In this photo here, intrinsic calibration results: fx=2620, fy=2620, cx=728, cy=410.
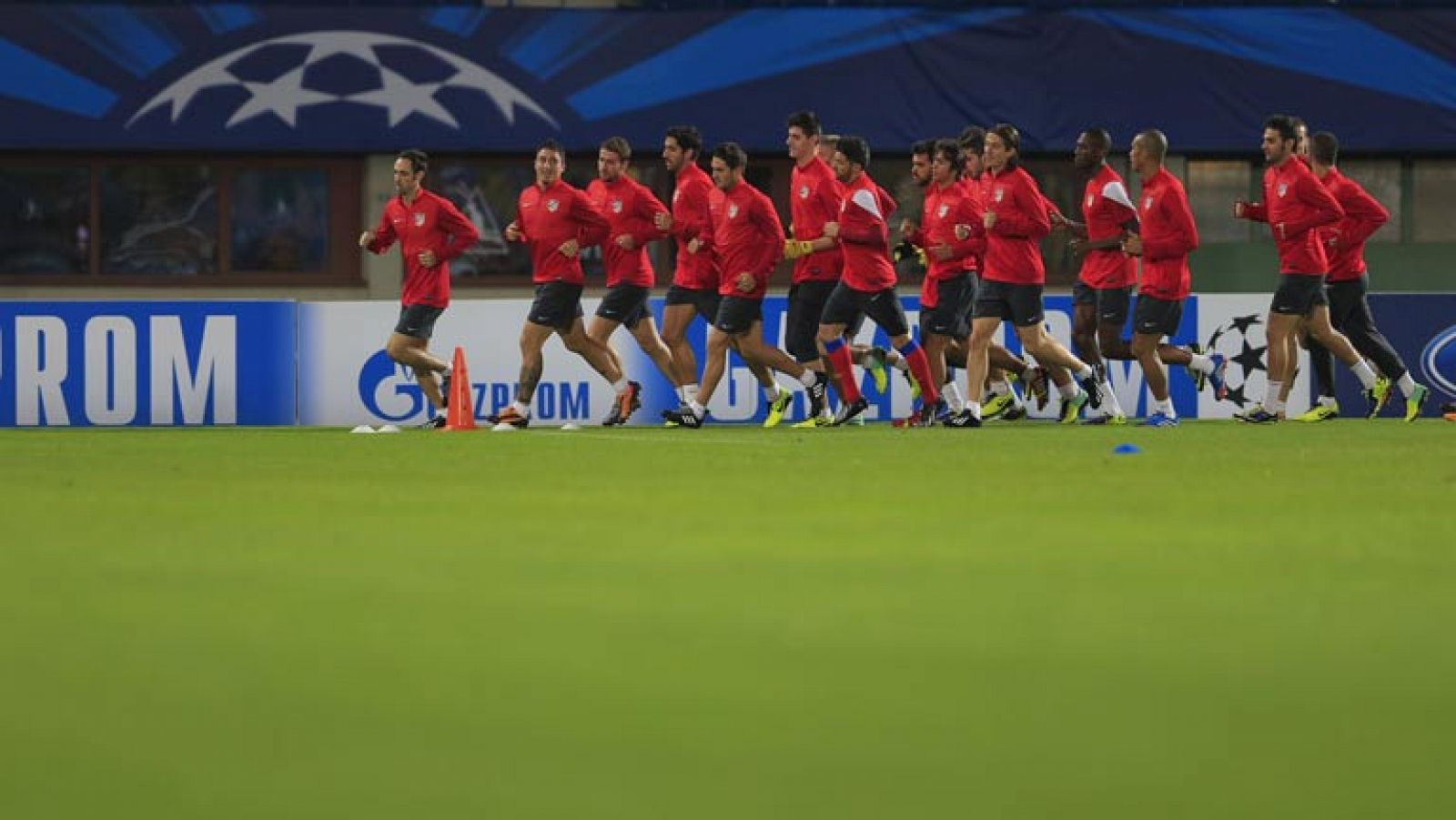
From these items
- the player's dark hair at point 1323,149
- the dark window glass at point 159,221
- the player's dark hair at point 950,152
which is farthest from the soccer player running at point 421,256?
the dark window glass at point 159,221

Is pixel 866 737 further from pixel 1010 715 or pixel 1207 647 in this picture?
pixel 1207 647

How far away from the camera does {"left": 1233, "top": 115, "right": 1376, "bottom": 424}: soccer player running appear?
19.2 meters

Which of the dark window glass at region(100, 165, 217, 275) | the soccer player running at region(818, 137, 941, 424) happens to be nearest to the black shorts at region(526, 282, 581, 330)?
the soccer player running at region(818, 137, 941, 424)

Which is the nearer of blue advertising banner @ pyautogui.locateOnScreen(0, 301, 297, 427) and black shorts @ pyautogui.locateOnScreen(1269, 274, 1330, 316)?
black shorts @ pyautogui.locateOnScreen(1269, 274, 1330, 316)

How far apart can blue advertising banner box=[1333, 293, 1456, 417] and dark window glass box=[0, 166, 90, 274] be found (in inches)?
515

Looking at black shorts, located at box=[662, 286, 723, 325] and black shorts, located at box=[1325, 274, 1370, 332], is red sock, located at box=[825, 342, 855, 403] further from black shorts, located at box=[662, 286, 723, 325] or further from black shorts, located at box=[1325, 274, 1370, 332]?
black shorts, located at box=[1325, 274, 1370, 332]

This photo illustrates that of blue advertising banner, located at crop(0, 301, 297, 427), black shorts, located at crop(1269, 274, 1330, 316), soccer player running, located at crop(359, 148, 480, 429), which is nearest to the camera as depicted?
black shorts, located at crop(1269, 274, 1330, 316)

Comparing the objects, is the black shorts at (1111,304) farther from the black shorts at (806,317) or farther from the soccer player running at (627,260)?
the soccer player running at (627,260)

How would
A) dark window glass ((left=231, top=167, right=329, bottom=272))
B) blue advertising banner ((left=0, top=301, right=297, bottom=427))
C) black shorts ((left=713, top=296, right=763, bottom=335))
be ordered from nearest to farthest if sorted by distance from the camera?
1. black shorts ((left=713, top=296, right=763, bottom=335))
2. blue advertising banner ((left=0, top=301, right=297, bottom=427))
3. dark window glass ((left=231, top=167, right=329, bottom=272))

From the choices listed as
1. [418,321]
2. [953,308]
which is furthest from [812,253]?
[418,321]

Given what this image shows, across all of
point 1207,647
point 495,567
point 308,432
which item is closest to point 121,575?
point 495,567

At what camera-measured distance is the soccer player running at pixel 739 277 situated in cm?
1936

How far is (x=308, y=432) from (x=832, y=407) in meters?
5.45

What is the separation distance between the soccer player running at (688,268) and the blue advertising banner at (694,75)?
24.6ft
